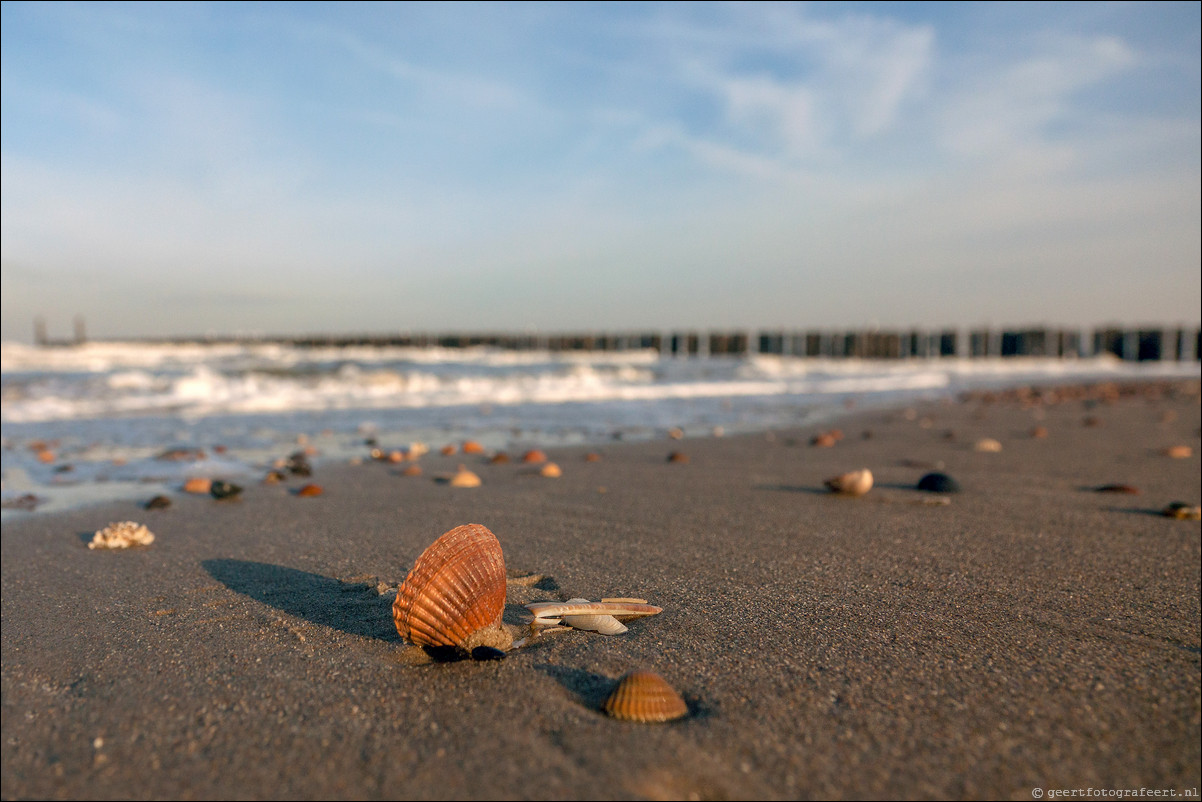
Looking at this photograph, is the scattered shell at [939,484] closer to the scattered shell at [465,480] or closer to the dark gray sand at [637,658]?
the dark gray sand at [637,658]

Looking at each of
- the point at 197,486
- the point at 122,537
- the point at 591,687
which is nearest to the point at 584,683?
the point at 591,687

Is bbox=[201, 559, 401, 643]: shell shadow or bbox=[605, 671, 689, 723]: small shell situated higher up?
bbox=[605, 671, 689, 723]: small shell

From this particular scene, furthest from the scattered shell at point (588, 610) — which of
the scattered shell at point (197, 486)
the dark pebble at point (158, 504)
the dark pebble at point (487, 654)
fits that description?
the scattered shell at point (197, 486)

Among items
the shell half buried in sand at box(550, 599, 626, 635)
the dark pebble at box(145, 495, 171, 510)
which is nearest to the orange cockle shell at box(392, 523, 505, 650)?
the shell half buried in sand at box(550, 599, 626, 635)

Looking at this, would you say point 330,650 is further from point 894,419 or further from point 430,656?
point 894,419

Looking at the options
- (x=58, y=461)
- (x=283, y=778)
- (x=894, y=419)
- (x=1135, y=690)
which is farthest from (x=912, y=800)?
(x=894, y=419)

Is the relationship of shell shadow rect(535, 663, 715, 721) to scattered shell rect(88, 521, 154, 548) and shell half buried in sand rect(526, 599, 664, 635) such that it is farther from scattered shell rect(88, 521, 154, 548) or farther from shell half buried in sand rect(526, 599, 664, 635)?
scattered shell rect(88, 521, 154, 548)
